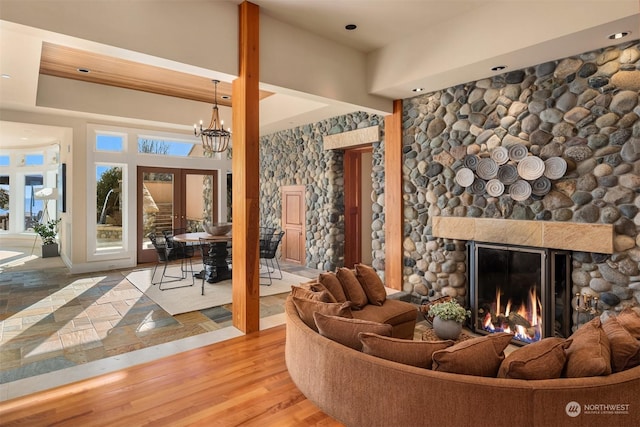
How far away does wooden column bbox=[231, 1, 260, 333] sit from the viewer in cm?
366

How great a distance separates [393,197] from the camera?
17.9ft

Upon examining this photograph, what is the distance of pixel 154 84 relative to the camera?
638cm

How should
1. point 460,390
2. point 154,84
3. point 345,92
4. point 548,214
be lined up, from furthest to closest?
1. point 154,84
2. point 345,92
3. point 548,214
4. point 460,390

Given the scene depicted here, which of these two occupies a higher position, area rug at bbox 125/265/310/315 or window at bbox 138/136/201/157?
window at bbox 138/136/201/157

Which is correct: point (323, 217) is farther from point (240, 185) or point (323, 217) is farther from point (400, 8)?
point (400, 8)

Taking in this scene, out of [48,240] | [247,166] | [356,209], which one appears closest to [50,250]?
[48,240]

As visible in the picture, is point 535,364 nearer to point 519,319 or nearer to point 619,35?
point 519,319

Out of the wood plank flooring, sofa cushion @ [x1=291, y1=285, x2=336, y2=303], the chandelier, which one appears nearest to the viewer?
the wood plank flooring

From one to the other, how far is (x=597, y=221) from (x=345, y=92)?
3.19 meters

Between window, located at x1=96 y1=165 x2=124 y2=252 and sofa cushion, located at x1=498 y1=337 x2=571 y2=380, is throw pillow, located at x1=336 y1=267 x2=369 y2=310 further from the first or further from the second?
window, located at x1=96 y1=165 x2=124 y2=252

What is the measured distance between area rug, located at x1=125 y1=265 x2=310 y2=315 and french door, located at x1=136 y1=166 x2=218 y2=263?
146 centimetres

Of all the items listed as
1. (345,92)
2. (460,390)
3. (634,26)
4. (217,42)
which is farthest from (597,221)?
(217,42)

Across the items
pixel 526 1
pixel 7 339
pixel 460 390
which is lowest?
pixel 7 339

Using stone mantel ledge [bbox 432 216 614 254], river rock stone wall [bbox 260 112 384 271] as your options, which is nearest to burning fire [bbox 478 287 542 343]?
stone mantel ledge [bbox 432 216 614 254]
